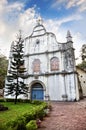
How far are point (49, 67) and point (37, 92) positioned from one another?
5.09 metres

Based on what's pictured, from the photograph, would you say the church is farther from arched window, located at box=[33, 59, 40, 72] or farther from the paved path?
the paved path

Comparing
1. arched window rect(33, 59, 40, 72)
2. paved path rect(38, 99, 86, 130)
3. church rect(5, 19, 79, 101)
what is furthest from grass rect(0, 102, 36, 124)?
arched window rect(33, 59, 40, 72)

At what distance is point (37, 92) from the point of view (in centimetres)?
2523

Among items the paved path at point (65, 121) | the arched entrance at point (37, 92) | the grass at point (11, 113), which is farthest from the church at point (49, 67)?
the paved path at point (65, 121)

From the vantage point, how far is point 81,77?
3127 cm

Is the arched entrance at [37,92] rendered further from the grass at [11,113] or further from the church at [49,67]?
the grass at [11,113]

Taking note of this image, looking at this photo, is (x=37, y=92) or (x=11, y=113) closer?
(x=11, y=113)

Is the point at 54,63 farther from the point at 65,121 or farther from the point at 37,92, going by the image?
the point at 65,121

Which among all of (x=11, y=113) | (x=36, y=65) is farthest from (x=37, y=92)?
(x=11, y=113)

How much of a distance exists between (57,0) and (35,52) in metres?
18.3

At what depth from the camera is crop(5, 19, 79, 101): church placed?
22.6 m

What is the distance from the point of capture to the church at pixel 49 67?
2255cm

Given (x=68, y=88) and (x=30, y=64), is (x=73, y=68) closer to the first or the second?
(x=68, y=88)

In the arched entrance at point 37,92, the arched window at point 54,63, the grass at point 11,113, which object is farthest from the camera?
the arched entrance at point 37,92
